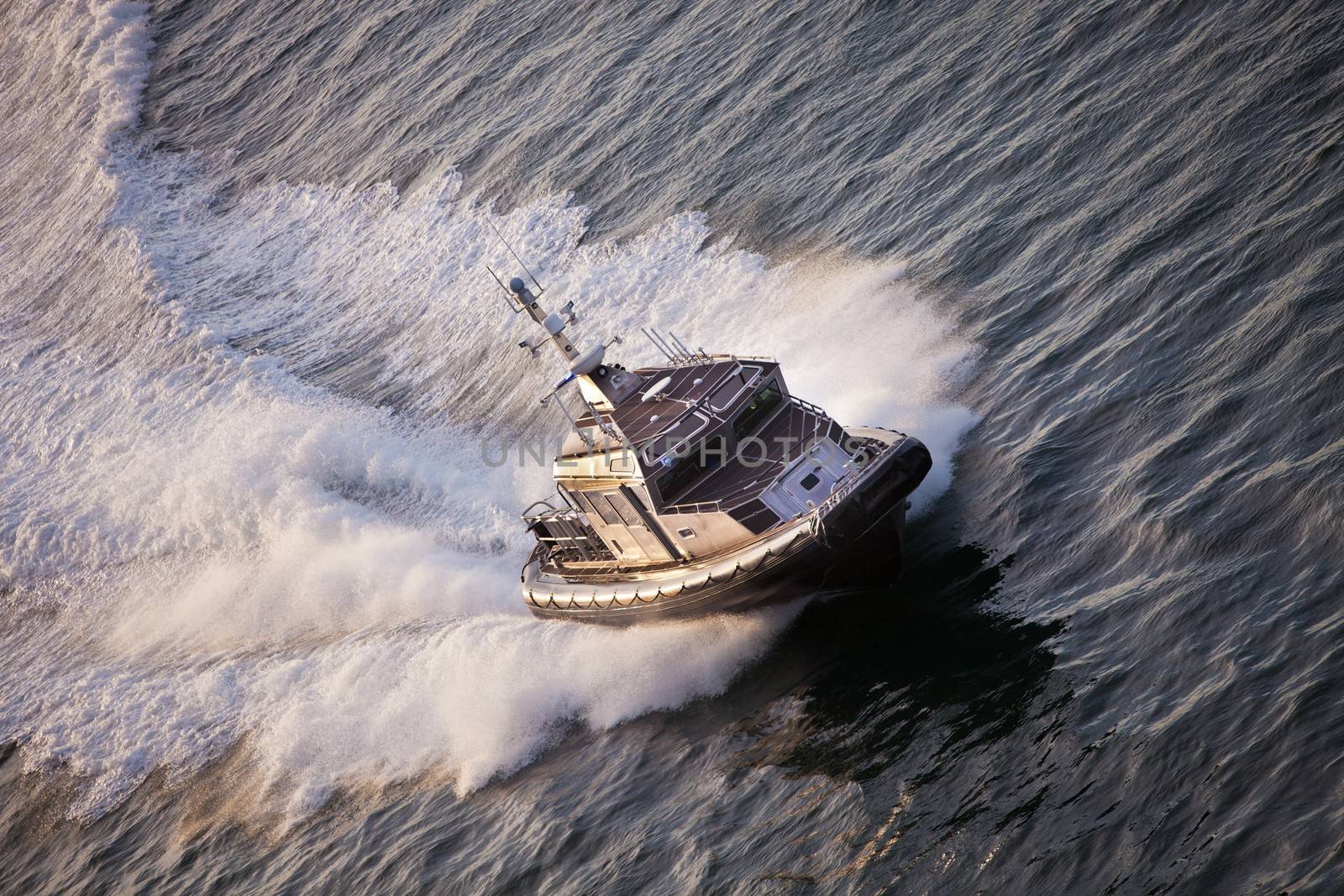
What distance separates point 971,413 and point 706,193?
42.0ft

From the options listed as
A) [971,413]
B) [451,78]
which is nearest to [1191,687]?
[971,413]

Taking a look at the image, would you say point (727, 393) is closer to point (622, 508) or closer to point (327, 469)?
point (622, 508)

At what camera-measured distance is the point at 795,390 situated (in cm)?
2345

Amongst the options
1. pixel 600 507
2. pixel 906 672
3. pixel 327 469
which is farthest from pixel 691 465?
pixel 327 469

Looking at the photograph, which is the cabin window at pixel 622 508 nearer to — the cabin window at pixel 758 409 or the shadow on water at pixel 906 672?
the cabin window at pixel 758 409

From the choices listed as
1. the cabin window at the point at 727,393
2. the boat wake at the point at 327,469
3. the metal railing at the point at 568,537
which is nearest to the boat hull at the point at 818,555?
the boat wake at the point at 327,469

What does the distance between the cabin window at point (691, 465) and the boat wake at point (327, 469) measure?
2.42m

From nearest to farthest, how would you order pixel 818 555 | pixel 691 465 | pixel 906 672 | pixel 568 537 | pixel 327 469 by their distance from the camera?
pixel 906 672 → pixel 818 555 → pixel 691 465 → pixel 568 537 → pixel 327 469

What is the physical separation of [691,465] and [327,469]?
567 inches

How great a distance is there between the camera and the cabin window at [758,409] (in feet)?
64.8

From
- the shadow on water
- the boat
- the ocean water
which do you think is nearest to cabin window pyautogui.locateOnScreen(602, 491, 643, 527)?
the boat

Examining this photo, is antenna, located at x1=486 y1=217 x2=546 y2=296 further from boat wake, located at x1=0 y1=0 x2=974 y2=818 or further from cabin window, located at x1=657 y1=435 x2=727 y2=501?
cabin window, located at x1=657 y1=435 x2=727 y2=501

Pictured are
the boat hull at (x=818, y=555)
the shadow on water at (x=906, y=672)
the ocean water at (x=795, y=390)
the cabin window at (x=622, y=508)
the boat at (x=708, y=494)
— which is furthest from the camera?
the cabin window at (x=622, y=508)

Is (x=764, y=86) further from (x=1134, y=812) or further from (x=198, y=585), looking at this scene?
(x=1134, y=812)
